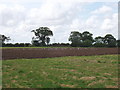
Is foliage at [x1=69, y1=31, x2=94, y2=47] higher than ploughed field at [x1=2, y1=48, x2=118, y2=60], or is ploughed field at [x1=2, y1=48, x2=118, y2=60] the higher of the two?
foliage at [x1=69, y1=31, x2=94, y2=47]

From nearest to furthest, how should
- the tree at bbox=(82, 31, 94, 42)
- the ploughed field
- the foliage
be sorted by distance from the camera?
1. the ploughed field
2. the foliage
3. the tree at bbox=(82, 31, 94, 42)

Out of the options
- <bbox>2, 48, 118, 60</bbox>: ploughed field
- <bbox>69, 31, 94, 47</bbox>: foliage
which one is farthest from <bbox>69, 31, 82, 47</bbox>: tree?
<bbox>2, 48, 118, 60</bbox>: ploughed field

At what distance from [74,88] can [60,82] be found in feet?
4.09

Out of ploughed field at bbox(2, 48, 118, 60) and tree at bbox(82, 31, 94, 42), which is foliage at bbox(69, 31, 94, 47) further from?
ploughed field at bbox(2, 48, 118, 60)

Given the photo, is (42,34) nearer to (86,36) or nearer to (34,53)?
(86,36)

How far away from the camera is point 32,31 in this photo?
103562 millimetres

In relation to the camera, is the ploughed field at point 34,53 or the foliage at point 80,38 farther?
the foliage at point 80,38

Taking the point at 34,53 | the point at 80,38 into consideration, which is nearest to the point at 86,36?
the point at 80,38

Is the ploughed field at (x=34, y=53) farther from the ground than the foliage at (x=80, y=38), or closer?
closer

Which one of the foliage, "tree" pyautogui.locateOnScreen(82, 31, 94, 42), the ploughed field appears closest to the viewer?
the ploughed field

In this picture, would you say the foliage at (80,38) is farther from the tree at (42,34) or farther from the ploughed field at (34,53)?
the ploughed field at (34,53)

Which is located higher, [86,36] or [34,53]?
[86,36]

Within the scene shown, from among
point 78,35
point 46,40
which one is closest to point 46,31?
point 46,40

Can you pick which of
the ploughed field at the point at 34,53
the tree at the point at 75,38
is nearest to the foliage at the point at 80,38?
the tree at the point at 75,38
